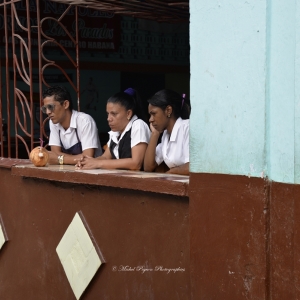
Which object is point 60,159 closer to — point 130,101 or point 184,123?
point 130,101

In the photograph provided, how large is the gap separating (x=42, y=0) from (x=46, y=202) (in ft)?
12.8

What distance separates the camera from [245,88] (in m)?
3.15

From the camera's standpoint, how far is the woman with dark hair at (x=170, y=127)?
428 centimetres

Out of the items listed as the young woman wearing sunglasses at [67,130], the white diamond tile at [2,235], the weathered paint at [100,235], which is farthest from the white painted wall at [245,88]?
the white diamond tile at [2,235]

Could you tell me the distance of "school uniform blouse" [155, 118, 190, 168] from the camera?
4.27 m

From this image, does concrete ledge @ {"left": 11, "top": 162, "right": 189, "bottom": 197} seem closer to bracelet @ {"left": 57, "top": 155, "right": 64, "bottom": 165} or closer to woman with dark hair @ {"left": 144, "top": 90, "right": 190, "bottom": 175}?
bracelet @ {"left": 57, "top": 155, "right": 64, "bottom": 165}

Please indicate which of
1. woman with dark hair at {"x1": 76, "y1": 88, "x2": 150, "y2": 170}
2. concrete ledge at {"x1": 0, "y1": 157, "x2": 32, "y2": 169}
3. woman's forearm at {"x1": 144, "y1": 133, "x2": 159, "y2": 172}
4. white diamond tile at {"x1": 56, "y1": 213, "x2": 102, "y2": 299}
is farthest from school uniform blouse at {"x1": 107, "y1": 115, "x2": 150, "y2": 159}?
concrete ledge at {"x1": 0, "y1": 157, "x2": 32, "y2": 169}

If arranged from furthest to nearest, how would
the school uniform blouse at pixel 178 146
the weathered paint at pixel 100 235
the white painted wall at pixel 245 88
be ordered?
the school uniform blouse at pixel 178 146
the weathered paint at pixel 100 235
the white painted wall at pixel 245 88

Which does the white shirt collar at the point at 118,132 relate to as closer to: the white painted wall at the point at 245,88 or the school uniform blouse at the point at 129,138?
the school uniform blouse at the point at 129,138

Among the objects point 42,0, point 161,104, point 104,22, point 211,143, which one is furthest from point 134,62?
point 211,143

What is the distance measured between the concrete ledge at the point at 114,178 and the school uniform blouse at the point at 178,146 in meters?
0.28

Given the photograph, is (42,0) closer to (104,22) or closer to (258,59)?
(104,22)

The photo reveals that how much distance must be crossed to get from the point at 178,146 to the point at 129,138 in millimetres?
481

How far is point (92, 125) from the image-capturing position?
5.08 meters
